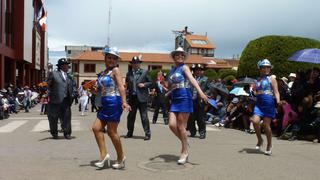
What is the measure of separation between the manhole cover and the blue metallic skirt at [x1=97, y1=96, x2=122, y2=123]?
0.90 metres

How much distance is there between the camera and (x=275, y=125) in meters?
12.1

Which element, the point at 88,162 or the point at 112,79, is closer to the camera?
the point at 112,79

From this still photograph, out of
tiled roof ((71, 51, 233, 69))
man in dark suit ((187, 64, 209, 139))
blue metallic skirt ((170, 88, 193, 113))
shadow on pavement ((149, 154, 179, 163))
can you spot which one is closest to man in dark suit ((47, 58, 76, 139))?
man in dark suit ((187, 64, 209, 139))

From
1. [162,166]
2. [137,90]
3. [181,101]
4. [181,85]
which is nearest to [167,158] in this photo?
[162,166]

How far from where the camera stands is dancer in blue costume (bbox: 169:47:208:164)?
7.53 m

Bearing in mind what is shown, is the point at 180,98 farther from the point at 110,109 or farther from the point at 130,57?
the point at 130,57

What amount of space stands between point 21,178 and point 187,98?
2914 millimetres

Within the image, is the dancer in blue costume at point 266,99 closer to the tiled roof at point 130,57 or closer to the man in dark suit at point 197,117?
the man in dark suit at point 197,117

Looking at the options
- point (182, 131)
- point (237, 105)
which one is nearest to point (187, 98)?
point (182, 131)

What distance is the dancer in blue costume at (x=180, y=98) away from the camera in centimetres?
753

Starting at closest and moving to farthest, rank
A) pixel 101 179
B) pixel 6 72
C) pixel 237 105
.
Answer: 1. pixel 101 179
2. pixel 237 105
3. pixel 6 72

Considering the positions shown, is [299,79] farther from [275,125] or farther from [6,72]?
[6,72]

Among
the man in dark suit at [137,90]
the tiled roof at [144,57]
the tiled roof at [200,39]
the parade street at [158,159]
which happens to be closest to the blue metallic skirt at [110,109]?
the parade street at [158,159]

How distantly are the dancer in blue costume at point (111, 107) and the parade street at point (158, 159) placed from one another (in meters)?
0.25
